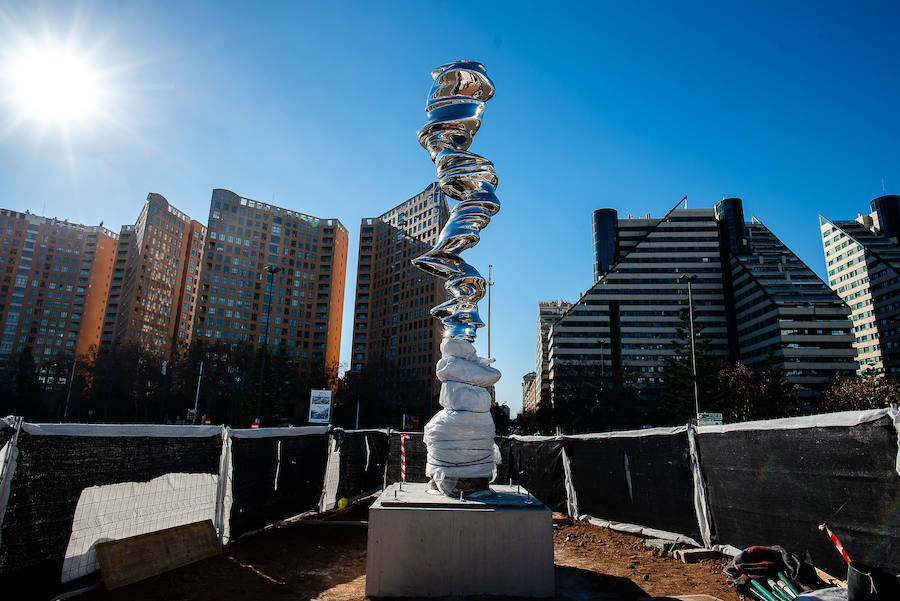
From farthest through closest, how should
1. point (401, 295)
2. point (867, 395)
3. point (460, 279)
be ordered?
point (401, 295) < point (867, 395) < point (460, 279)

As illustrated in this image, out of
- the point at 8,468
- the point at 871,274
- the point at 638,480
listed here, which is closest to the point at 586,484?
the point at 638,480

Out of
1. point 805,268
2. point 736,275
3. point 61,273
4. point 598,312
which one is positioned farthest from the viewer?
point 61,273

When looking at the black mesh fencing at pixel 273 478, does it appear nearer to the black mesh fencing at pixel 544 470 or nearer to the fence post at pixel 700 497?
the black mesh fencing at pixel 544 470

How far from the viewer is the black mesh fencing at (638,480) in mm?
7094

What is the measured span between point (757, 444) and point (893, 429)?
1780mm

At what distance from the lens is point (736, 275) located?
95.1m

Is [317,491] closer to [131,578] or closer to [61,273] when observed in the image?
[131,578]

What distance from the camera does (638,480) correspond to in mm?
8023

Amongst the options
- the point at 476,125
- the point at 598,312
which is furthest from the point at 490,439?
the point at 598,312

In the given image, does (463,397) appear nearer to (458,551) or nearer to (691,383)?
(458,551)

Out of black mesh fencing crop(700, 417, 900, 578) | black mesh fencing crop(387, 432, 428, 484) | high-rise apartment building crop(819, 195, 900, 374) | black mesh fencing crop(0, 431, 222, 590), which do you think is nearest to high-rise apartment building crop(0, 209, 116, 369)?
black mesh fencing crop(387, 432, 428, 484)

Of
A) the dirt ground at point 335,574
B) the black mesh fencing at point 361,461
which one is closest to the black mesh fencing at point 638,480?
the dirt ground at point 335,574

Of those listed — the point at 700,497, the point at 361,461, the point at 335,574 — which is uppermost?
the point at 700,497

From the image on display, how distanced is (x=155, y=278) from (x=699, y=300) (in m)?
114
